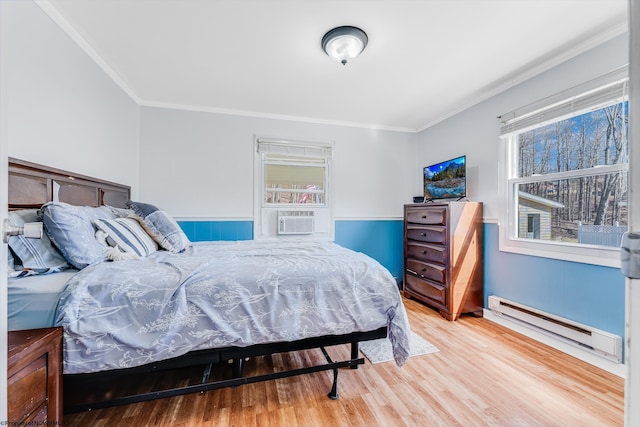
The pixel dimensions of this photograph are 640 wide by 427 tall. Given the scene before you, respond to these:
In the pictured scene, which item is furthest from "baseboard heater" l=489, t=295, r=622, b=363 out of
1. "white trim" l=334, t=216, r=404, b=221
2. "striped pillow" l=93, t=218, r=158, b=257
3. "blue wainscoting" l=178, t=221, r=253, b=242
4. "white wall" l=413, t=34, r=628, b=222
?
"striped pillow" l=93, t=218, r=158, b=257

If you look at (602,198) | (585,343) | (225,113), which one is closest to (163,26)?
(225,113)

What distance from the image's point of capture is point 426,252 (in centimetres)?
309

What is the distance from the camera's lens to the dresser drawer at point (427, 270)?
9.30 ft

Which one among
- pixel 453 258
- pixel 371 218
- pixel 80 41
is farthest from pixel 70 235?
pixel 371 218

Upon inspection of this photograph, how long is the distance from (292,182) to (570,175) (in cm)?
285

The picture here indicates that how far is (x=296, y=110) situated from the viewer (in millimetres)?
3371

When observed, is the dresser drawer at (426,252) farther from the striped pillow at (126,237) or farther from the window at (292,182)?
the striped pillow at (126,237)

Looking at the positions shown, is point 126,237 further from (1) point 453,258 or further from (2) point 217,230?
(1) point 453,258

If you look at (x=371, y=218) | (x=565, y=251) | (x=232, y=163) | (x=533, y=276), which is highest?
(x=232, y=163)

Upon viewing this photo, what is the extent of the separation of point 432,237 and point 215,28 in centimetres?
277

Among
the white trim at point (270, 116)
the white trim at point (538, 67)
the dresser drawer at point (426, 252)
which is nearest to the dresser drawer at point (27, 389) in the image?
the white trim at point (270, 116)

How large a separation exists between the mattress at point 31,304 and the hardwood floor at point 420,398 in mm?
504

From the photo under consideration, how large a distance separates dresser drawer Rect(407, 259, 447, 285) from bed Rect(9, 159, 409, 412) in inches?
58.5

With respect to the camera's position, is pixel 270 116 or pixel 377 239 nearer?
pixel 270 116
